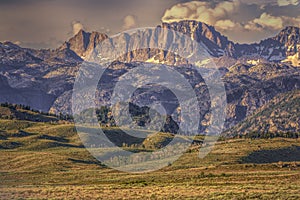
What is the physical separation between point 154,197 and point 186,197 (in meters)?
6.37

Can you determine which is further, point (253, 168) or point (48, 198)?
point (253, 168)

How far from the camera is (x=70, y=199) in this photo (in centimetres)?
9975

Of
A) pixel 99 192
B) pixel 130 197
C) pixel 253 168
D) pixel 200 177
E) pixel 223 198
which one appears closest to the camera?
pixel 223 198

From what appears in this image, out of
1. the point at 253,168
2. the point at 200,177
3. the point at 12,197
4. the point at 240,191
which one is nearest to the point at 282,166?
the point at 253,168

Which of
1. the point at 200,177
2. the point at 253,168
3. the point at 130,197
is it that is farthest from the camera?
the point at 253,168

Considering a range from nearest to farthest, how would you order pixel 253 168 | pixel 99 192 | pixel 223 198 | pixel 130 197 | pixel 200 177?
pixel 223 198
pixel 130 197
pixel 99 192
pixel 200 177
pixel 253 168

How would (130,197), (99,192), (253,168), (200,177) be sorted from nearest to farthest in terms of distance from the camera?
1. (130,197)
2. (99,192)
3. (200,177)
4. (253,168)

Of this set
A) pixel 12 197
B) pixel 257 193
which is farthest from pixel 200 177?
pixel 12 197

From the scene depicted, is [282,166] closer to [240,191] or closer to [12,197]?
[240,191]

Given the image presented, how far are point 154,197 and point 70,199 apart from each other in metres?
16.2

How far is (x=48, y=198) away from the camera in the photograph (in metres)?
102

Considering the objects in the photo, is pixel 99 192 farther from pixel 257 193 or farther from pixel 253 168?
pixel 253 168

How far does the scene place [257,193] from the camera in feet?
325

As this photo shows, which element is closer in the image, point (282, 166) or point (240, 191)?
point (240, 191)
